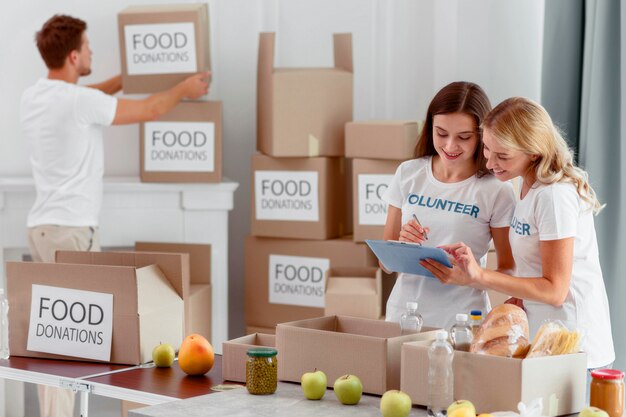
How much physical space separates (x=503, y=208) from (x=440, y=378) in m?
0.72

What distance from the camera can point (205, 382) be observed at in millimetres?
2146

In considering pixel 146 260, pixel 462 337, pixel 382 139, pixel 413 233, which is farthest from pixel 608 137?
pixel 146 260

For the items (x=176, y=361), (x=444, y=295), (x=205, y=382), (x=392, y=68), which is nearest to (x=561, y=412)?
(x=444, y=295)

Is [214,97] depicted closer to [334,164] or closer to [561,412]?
[334,164]

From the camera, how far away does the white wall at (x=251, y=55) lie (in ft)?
13.4

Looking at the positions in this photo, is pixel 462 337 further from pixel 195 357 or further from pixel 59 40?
pixel 59 40

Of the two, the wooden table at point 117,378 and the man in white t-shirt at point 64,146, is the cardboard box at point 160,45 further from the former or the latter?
the wooden table at point 117,378

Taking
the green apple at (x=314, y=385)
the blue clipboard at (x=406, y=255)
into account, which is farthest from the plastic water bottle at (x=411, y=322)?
the green apple at (x=314, y=385)

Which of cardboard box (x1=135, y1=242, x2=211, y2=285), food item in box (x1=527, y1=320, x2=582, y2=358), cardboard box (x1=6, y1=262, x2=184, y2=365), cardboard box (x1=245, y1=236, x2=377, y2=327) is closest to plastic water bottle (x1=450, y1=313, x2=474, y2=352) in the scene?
food item in box (x1=527, y1=320, x2=582, y2=358)

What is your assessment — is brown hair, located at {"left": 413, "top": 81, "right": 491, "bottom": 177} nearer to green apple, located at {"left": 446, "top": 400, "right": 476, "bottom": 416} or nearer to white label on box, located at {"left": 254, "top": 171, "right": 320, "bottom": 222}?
green apple, located at {"left": 446, "top": 400, "right": 476, "bottom": 416}

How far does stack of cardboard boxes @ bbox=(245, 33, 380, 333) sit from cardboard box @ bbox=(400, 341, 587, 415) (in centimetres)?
179

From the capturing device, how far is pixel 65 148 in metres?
3.60

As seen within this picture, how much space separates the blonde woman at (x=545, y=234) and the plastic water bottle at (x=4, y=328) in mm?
1171

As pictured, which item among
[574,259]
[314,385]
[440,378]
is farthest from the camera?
[574,259]
